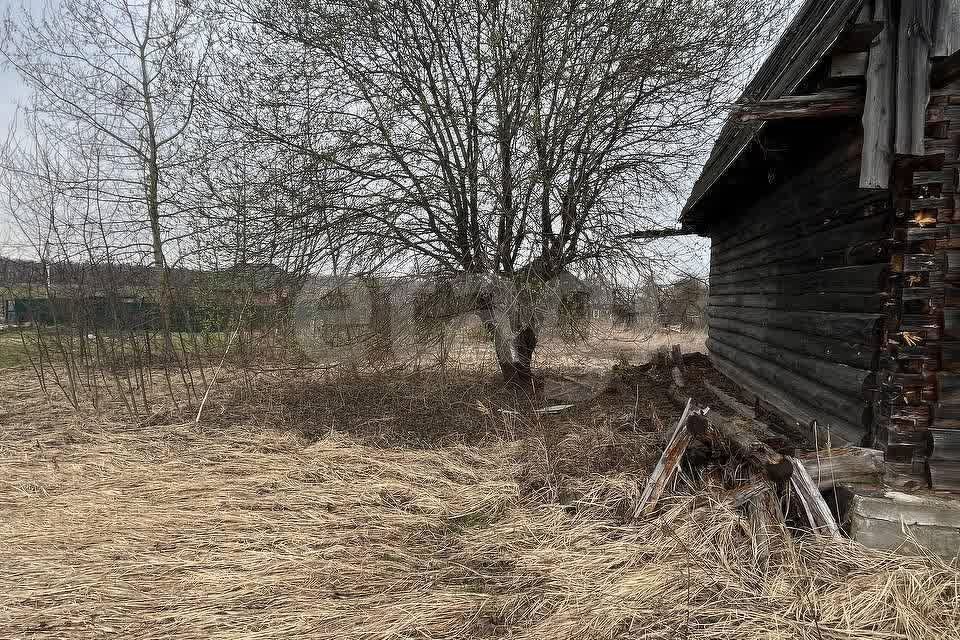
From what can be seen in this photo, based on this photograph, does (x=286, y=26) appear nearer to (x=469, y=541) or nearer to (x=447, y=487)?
(x=447, y=487)

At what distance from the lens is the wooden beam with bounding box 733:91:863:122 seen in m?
3.22

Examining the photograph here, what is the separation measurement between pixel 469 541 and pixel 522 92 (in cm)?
494

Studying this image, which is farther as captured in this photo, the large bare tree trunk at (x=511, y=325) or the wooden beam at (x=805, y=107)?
the large bare tree trunk at (x=511, y=325)

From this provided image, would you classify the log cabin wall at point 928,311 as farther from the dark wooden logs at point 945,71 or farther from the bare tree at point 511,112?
the bare tree at point 511,112

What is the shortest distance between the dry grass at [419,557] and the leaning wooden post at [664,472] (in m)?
0.11

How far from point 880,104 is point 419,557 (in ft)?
13.4

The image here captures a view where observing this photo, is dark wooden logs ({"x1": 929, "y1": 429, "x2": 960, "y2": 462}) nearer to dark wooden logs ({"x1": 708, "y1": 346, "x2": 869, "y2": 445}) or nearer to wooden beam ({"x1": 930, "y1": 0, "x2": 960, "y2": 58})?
dark wooden logs ({"x1": 708, "y1": 346, "x2": 869, "y2": 445})

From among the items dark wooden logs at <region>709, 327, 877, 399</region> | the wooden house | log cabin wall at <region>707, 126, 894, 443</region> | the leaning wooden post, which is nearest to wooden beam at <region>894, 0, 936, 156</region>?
the wooden house

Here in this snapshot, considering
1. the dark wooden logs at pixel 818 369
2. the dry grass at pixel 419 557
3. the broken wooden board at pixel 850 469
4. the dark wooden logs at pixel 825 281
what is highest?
the dark wooden logs at pixel 825 281

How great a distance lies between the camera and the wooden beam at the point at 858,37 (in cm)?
272

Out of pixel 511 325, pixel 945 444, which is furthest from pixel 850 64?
pixel 511 325

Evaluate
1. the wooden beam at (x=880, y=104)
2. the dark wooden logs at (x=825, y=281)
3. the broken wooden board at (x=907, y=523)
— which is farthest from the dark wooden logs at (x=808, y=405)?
the wooden beam at (x=880, y=104)

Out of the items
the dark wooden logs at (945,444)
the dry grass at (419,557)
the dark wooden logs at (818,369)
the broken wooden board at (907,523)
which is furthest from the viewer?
the dark wooden logs at (818,369)

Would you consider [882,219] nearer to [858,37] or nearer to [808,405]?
[858,37]
